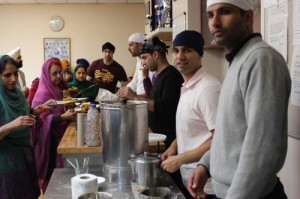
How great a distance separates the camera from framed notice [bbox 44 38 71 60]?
6781 mm

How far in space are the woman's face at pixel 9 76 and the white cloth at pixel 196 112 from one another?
1088mm

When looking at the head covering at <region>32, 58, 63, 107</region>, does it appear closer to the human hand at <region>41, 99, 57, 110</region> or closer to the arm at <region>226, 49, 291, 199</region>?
the human hand at <region>41, 99, 57, 110</region>

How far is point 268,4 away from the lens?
63.9 inches

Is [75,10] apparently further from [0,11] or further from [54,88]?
[54,88]

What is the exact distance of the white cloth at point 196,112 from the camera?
5.02 ft

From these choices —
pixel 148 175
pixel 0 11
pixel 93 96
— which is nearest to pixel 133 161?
pixel 148 175

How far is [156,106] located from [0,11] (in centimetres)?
550

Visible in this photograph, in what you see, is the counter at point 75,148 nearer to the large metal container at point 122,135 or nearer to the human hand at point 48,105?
the large metal container at point 122,135

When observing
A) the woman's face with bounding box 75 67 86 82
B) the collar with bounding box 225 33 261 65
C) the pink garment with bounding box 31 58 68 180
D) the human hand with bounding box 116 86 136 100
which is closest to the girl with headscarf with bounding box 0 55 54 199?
the pink garment with bounding box 31 58 68 180

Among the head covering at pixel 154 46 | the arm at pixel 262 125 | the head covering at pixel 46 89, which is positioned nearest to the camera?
the arm at pixel 262 125

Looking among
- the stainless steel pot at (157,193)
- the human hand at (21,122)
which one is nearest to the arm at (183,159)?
the stainless steel pot at (157,193)

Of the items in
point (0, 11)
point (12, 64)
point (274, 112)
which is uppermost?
point (0, 11)

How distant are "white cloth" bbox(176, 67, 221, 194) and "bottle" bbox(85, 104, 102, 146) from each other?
15.6 inches

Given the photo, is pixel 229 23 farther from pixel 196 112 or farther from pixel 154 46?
pixel 154 46
